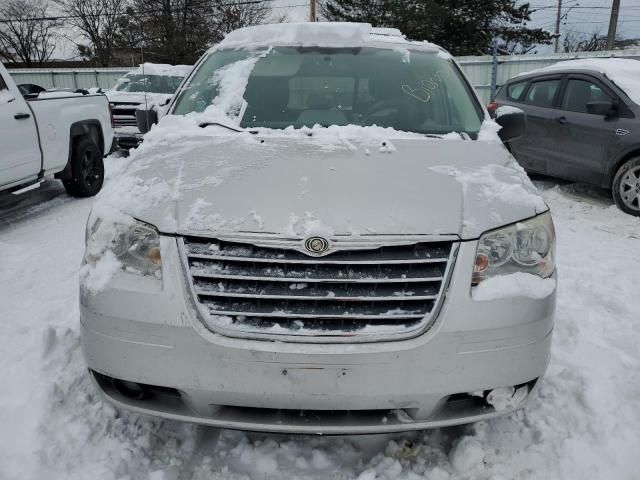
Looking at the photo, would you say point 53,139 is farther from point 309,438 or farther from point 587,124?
point 587,124

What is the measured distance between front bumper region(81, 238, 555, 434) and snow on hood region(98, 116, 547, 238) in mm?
188

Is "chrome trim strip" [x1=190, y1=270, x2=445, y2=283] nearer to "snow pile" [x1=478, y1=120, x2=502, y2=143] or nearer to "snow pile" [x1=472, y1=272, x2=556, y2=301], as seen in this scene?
"snow pile" [x1=472, y1=272, x2=556, y2=301]

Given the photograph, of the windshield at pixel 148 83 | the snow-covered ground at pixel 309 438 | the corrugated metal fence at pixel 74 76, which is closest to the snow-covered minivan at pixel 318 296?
the snow-covered ground at pixel 309 438

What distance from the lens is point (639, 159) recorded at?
6.12 meters

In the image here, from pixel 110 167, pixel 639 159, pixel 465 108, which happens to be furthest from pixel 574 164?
pixel 110 167

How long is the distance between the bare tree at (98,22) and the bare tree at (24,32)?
9.15 ft

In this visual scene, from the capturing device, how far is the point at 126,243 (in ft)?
6.97

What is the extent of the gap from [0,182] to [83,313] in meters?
4.24

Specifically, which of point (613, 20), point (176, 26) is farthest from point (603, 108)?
point (176, 26)

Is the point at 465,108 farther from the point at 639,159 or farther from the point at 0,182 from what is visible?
the point at 0,182

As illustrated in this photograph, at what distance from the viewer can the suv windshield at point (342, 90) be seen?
124 inches

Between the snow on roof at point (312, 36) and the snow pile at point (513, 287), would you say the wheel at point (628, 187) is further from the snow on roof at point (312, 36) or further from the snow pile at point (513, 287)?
the snow pile at point (513, 287)

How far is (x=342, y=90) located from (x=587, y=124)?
4709mm

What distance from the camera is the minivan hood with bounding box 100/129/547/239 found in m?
2.03
